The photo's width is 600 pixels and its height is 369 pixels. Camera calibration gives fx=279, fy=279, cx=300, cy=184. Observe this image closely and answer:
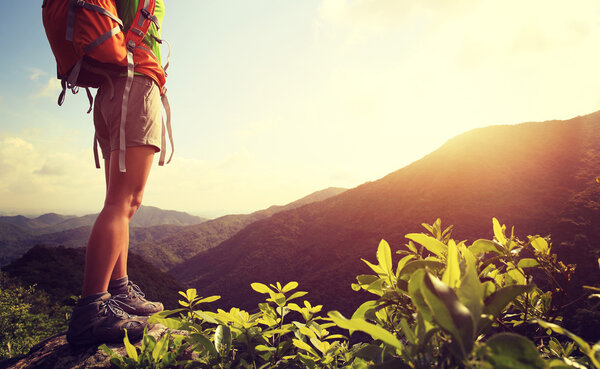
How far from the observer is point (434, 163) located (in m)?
24.6

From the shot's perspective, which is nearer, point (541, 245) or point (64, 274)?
point (541, 245)

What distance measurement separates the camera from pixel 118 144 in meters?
1.80

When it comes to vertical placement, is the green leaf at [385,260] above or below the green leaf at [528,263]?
above

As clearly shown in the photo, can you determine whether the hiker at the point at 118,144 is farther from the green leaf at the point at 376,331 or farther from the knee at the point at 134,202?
the green leaf at the point at 376,331

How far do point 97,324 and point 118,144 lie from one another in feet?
3.56

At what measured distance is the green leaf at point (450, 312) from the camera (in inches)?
16.0

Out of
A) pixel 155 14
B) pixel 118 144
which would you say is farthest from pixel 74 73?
pixel 155 14

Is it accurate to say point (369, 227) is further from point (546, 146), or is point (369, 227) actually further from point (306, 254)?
point (546, 146)

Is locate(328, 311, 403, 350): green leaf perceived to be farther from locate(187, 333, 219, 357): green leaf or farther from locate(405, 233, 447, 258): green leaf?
locate(187, 333, 219, 357): green leaf

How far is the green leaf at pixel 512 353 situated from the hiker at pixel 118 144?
1890mm

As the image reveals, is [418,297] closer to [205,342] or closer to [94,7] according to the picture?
[205,342]

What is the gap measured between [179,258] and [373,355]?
45188 mm

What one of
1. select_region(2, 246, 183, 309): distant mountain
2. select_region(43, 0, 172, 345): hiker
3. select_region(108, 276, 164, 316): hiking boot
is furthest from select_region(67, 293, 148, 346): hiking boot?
select_region(2, 246, 183, 309): distant mountain

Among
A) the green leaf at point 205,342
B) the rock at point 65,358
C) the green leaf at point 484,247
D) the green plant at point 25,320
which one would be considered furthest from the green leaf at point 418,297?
the green plant at point 25,320
